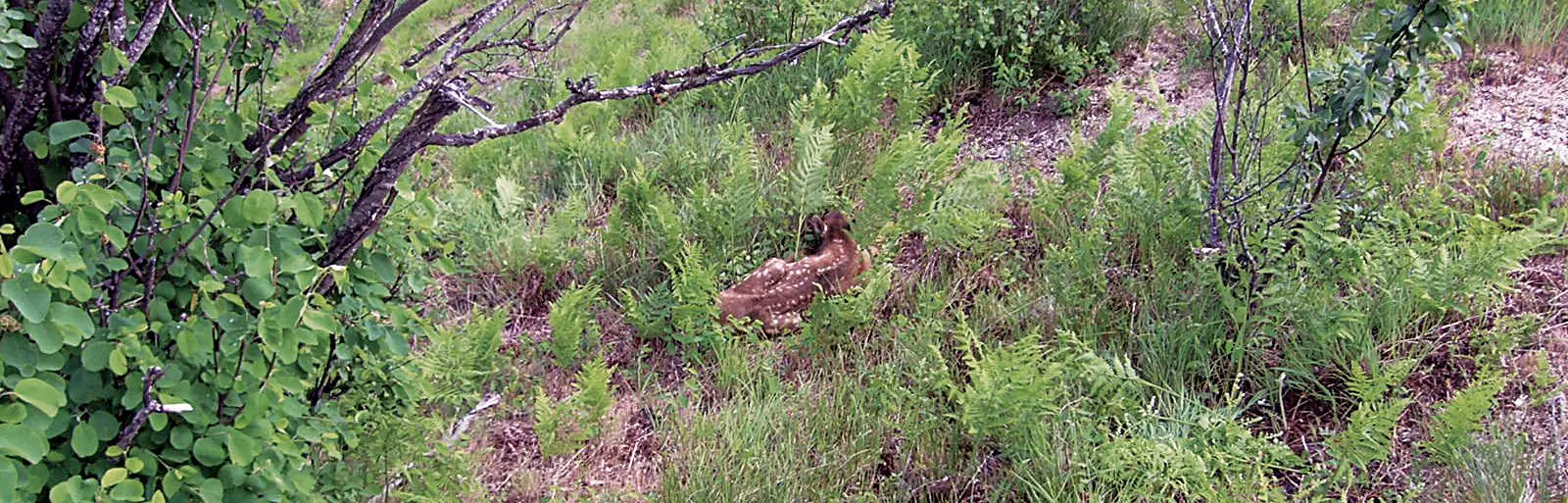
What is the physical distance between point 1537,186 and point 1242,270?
1356 millimetres

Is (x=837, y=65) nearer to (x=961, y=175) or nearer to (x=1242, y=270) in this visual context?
(x=961, y=175)

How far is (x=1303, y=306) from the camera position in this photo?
3.33 m

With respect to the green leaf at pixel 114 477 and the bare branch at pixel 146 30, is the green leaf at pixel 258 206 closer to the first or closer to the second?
the bare branch at pixel 146 30

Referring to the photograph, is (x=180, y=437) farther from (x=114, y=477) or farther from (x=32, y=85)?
(x=32, y=85)

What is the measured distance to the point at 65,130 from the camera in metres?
1.91

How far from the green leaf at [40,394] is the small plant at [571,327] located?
7.05 feet

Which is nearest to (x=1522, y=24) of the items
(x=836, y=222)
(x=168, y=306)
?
(x=836, y=222)

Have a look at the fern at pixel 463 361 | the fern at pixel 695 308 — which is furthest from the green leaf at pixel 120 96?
the fern at pixel 695 308

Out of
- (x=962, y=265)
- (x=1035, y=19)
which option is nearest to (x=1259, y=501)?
(x=962, y=265)

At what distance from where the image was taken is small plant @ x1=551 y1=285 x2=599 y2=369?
3809 millimetres

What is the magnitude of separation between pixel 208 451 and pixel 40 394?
47cm

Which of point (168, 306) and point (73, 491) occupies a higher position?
point (168, 306)

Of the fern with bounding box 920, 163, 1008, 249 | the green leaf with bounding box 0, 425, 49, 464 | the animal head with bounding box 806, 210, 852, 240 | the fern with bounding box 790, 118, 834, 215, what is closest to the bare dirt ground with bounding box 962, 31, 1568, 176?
the fern with bounding box 920, 163, 1008, 249

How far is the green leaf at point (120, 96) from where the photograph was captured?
5.94 feet
